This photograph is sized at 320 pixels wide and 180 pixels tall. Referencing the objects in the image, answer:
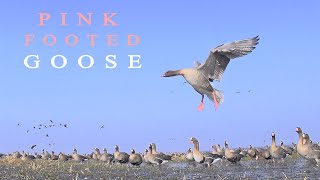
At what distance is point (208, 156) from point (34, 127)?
1215 centimetres

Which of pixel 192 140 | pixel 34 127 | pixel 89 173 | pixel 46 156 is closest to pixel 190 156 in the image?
pixel 192 140

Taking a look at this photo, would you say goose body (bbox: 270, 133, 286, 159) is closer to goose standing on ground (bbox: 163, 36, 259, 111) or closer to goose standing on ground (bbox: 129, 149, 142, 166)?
goose standing on ground (bbox: 129, 149, 142, 166)

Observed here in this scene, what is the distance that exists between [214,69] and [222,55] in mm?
525

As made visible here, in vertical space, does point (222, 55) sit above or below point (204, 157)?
above

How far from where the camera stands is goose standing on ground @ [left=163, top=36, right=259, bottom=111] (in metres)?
16.4

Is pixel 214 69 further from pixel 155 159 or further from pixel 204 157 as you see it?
pixel 155 159

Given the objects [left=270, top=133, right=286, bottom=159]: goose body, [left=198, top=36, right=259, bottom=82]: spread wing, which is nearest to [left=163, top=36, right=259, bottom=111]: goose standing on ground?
[left=198, top=36, right=259, bottom=82]: spread wing

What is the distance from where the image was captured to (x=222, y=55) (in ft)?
56.6

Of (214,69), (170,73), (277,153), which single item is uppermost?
(214,69)

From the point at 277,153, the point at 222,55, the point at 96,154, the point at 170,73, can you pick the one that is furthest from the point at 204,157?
the point at 170,73

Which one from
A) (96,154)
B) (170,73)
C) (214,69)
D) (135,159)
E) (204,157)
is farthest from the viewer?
(96,154)

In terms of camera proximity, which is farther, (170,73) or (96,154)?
(96,154)

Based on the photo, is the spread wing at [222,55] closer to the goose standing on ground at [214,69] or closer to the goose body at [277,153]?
the goose standing on ground at [214,69]

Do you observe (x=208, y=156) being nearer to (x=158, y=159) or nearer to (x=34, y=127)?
(x=158, y=159)
